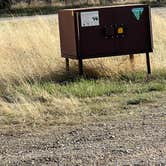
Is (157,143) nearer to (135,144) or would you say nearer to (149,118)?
(135,144)

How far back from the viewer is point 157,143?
6.70 meters

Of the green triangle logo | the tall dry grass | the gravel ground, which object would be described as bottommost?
the tall dry grass

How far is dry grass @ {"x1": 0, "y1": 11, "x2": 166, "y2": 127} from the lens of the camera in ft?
28.2

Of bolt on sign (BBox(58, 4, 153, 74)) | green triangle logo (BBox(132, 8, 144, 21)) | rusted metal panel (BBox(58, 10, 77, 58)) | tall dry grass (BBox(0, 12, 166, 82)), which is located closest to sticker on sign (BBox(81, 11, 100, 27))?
bolt on sign (BBox(58, 4, 153, 74))

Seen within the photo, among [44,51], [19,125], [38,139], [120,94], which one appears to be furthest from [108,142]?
[44,51]

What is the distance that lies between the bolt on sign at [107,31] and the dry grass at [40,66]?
0.48 metres

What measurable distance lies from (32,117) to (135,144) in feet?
6.81

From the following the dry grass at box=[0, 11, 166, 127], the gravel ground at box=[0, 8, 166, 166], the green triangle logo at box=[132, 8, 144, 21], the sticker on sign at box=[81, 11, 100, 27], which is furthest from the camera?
the green triangle logo at box=[132, 8, 144, 21]

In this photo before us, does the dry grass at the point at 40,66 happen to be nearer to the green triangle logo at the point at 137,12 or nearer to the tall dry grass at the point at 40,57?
the tall dry grass at the point at 40,57

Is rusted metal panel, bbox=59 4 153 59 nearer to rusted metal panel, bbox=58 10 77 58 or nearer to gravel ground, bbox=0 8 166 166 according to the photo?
rusted metal panel, bbox=58 10 77 58

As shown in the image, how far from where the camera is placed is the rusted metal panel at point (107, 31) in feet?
36.9

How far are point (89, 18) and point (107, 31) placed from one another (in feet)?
1.39

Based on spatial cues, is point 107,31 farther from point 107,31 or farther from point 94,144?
point 94,144

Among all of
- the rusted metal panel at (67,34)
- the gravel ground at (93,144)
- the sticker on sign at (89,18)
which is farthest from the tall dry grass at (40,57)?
the gravel ground at (93,144)
